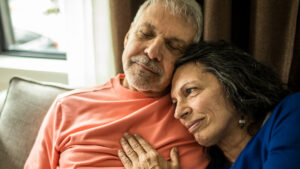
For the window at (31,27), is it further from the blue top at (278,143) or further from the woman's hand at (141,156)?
the blue top at (278,143)

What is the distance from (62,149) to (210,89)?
75cm

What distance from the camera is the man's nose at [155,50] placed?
3.90 ft

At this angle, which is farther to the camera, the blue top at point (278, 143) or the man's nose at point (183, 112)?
the man's nose at point (183, 112)

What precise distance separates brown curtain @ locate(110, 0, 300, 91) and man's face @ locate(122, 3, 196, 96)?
23 cm

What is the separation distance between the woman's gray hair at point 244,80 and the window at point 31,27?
1872 millimetres

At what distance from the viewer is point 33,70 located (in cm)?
224

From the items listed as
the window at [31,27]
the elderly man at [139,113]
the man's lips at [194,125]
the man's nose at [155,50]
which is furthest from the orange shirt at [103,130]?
the window at [31,27]

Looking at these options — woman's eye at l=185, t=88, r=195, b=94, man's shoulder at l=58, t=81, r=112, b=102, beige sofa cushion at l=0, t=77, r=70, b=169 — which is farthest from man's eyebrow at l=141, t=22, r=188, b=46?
beige sofa cushion at l=0, t=77, r=70, b=169

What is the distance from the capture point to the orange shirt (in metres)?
Result: 1.18

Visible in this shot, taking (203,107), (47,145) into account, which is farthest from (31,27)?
(203,107)

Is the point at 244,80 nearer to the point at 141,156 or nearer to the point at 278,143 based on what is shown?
the point at 278,143

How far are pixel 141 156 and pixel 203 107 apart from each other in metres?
0.34

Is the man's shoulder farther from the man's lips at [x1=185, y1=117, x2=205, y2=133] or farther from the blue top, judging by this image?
the blue top

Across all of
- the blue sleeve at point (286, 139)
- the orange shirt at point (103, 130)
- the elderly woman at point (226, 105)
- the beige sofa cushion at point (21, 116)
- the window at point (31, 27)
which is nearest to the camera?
the blue sleeve at point (286, 139)
